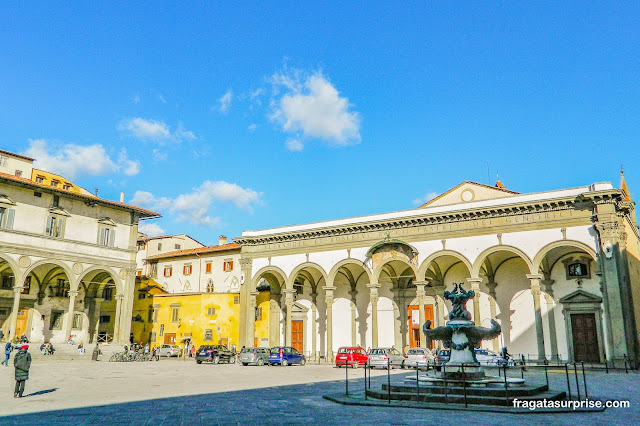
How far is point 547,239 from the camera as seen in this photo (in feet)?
83.1

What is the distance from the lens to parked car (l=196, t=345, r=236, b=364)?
29.2 metres

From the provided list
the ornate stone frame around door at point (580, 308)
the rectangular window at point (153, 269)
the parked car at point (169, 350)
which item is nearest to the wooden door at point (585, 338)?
the ornate stone frame around door at point (580, 308)

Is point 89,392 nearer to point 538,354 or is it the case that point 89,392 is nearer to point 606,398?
point 606,398

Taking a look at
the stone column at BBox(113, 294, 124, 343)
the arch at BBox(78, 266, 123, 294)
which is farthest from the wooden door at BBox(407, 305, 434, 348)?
the arch at BBox(78, 266, 123, 294)

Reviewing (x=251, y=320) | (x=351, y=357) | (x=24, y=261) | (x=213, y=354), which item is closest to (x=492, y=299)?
(x=351, y=357)

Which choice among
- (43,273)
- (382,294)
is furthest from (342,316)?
(43,273)

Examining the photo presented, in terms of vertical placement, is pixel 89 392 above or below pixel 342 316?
below

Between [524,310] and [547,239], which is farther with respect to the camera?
[524,310]

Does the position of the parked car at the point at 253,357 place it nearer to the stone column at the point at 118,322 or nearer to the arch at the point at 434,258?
the arch at the point at 434,258

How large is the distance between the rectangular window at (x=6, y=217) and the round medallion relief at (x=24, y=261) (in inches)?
75.2

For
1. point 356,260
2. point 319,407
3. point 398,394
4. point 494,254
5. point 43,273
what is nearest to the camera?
point 319,407

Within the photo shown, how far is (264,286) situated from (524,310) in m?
17.8

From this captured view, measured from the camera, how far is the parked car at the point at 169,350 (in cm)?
3553

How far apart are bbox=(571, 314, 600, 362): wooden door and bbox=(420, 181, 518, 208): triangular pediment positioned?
8224 mm
